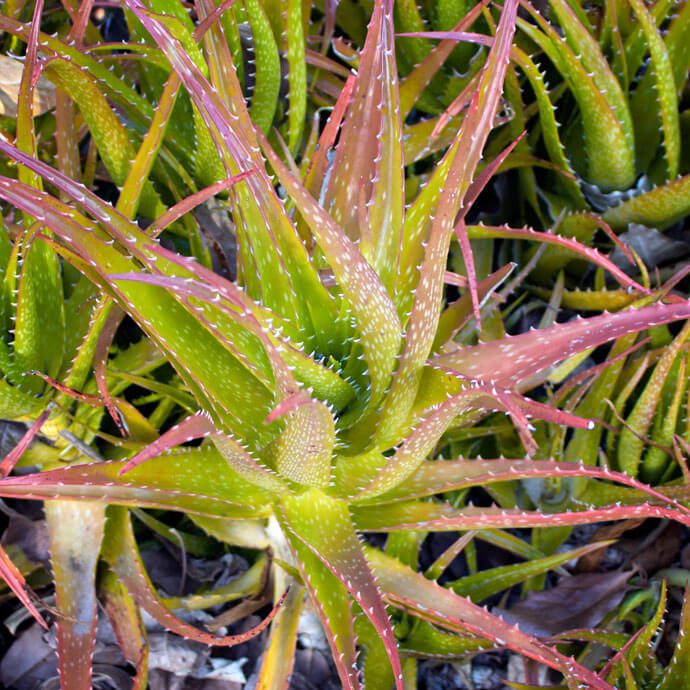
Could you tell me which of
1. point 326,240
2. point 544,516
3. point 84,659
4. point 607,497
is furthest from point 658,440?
point 84,659

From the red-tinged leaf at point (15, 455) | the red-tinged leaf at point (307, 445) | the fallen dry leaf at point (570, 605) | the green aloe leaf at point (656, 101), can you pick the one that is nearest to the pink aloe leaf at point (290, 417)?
the red-tinged leaf at point (307, 445)

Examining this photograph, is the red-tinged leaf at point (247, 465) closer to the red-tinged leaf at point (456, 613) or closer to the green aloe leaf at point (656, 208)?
the red-tinged leaf at point (456, 613)

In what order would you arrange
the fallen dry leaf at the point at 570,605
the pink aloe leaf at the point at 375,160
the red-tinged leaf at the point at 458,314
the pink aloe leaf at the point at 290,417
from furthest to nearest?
the fallen dry leaf at the point at 570,605 < the red-tinged leaf at the point at 458,314 < the pink aloe leaf at the point at 375,160 < the pink aloe leaf at the point at 290,417

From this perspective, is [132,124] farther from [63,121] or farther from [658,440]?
[658,440]

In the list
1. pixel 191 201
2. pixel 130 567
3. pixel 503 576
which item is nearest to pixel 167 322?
pixel 191 201

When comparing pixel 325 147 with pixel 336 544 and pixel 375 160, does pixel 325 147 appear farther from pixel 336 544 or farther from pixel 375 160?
pixel 336 544

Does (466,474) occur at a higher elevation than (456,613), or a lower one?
higher
